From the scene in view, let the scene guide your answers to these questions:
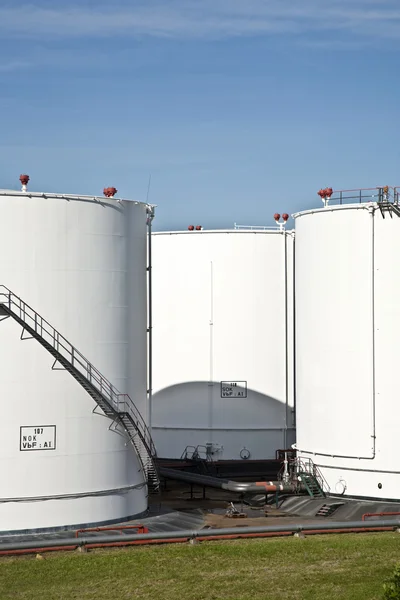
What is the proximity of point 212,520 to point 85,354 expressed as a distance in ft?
22.1

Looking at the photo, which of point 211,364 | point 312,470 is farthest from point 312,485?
point 211,364

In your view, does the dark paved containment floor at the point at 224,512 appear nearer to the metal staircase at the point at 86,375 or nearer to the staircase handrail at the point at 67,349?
the metal staircase at the point at 86,375

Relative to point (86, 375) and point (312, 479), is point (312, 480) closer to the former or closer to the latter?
point (312, 479)

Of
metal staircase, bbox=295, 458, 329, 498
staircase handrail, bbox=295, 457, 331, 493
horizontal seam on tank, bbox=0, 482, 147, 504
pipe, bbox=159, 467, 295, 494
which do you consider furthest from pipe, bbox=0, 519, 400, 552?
staircase handrail, bbox=295, 457, 331, 493

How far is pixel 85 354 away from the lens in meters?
31.9

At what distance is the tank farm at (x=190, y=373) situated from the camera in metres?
31.0

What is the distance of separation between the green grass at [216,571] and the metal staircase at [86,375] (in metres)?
4.76

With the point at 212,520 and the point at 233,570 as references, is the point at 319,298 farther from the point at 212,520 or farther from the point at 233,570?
the point at 233,570

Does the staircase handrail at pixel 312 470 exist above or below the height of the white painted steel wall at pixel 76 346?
below

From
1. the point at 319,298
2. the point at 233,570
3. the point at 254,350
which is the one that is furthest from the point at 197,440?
the point at 233,570

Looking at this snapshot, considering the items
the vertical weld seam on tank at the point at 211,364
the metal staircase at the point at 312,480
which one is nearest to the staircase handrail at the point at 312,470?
the metal staircase at the point at 312,480

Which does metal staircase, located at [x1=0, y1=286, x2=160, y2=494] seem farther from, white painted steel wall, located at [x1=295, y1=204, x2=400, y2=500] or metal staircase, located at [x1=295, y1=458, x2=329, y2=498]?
white painted steel wall, located at [x1=295, y1=204, x2=400, y2=500]

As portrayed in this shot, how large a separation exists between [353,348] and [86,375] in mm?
9783

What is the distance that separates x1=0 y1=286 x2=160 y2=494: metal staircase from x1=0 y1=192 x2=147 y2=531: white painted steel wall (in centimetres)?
19
